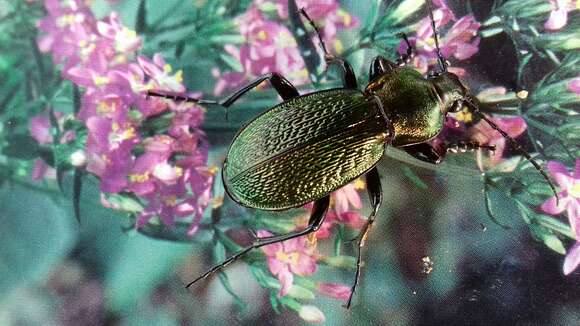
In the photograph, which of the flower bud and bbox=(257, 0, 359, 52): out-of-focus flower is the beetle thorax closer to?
bbox=(257, 0, 359, 52): out-of-focus flower

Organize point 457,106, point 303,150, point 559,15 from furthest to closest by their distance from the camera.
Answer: point 559,15 < point 457,106 < point 303,150

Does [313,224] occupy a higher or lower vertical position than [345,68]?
lower

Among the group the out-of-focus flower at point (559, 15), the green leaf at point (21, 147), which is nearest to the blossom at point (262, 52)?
the green leaf at point (21, 147)

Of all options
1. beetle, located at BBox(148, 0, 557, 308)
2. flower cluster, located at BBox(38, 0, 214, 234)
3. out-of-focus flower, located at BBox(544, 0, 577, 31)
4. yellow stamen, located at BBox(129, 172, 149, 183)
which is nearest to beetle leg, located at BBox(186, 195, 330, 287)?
beetle, located at BBox(148, 0, 557, 308)

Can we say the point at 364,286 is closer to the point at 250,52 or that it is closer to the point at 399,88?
the point at 399,88

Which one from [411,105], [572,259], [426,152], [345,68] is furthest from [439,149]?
[572,259]

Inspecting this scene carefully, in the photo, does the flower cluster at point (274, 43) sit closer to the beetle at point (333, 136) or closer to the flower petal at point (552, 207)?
the beetle at point (333, 136)

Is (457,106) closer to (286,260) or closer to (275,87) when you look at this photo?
(275,87)

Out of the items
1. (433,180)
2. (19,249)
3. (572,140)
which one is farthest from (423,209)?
(19,249)
